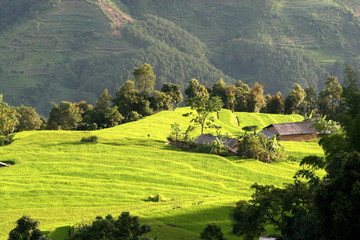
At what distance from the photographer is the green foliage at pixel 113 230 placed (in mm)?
35750

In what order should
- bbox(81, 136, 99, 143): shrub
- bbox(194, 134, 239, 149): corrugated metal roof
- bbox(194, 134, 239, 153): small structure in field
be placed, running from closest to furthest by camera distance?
bbox(81, 136, 99, 143): shrub, bbox(194, 134, 239, 153): small structure in field, bbox(194, 134, 239, 149): corrugated metal roof

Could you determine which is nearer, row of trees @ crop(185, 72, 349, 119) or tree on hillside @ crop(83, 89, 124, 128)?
tree on hillside @ crop(83, 89, 124, 128)

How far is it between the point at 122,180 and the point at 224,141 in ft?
82.0

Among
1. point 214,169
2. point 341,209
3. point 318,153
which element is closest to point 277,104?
point 318,153

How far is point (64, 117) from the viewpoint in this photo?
13600cm

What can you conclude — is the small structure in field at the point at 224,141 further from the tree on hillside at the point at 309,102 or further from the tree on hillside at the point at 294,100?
the tree on hillside at the point at 309,102

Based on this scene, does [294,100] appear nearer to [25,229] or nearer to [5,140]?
[5,140]

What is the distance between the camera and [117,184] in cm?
7606

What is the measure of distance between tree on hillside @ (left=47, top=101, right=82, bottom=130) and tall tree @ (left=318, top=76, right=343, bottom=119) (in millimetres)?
69543

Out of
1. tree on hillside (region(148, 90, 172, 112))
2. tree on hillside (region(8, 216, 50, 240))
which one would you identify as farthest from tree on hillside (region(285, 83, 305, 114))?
tree on hillside (region(8, 216, 50, 240))

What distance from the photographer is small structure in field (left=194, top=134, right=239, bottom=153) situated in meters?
97.0

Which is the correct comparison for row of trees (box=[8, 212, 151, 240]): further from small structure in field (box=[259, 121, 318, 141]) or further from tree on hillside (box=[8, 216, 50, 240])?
small structure in field (box=[259, 121, 318, 141])

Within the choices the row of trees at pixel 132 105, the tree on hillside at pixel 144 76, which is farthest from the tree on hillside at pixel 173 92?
the tree on hillside at pixel 144 76

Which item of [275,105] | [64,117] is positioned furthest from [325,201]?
[275,105]
